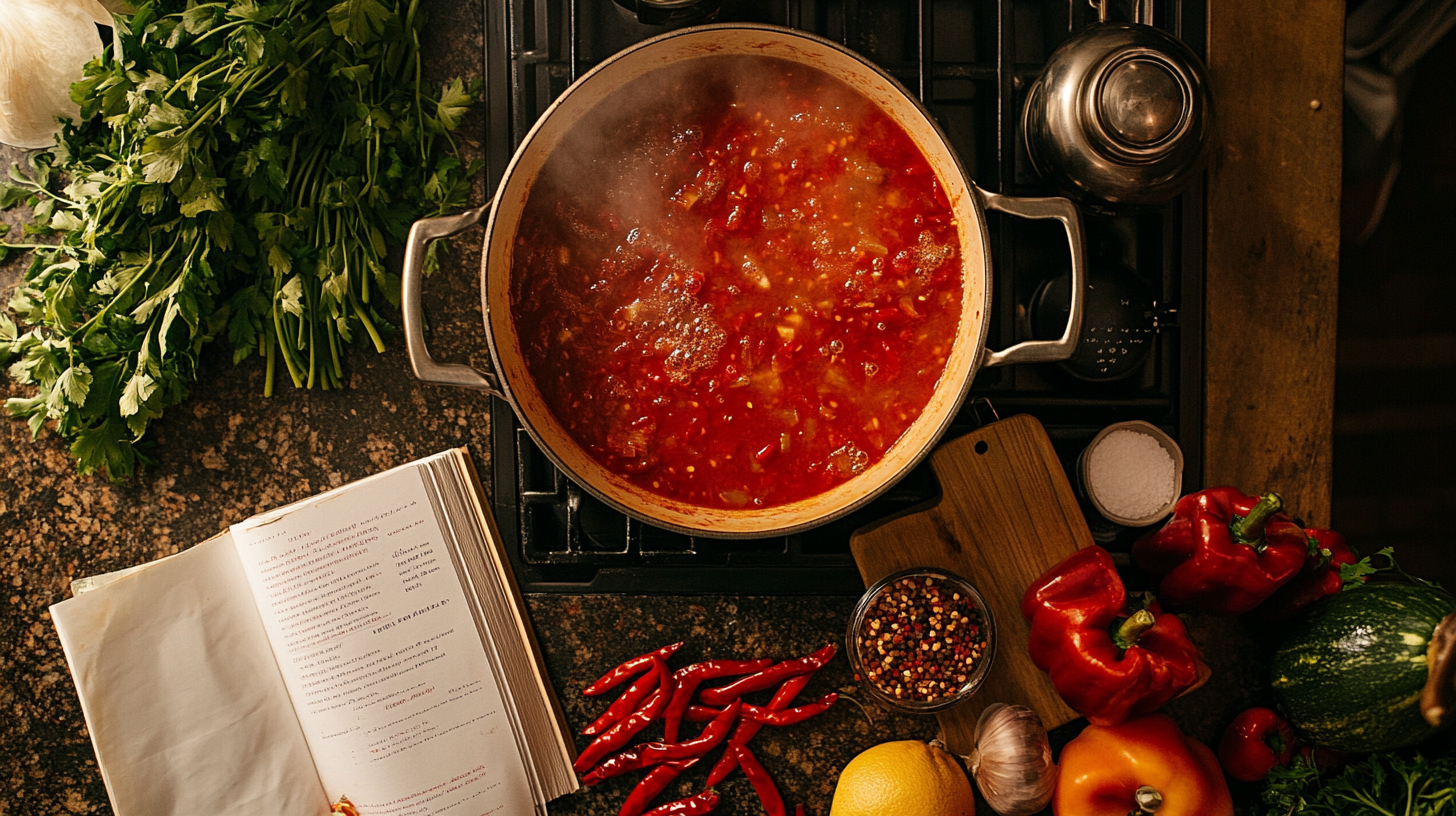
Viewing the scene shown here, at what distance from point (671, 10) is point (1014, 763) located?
5.32 ft

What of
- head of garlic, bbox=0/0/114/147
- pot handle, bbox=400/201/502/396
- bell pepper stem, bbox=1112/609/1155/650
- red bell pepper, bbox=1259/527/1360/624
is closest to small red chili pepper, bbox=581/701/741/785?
bell pepper stem, bbox=1112/609/1155/650

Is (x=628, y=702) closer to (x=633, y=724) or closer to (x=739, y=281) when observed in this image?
(x=633, y=724)

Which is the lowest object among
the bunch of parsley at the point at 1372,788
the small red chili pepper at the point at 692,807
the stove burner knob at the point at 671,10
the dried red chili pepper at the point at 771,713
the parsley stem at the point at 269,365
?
the small red chili pepper at the point at 692,807

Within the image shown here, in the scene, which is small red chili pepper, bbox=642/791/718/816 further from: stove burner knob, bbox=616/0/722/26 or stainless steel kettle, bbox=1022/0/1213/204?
stove burner knob, bbox=616/0/722/26

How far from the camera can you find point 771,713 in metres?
1.78

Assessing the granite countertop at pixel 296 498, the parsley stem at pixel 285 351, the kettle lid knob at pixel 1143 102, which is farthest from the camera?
the granite countertop at pixel 296 498

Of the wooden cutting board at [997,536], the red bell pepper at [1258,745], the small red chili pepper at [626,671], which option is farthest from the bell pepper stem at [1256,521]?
the small red chili pepper at [626,671]

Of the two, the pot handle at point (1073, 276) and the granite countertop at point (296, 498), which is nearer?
the pot handle at point (1073, 276)

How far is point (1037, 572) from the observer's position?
68.4 inches

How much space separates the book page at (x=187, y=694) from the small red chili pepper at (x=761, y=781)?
909mm

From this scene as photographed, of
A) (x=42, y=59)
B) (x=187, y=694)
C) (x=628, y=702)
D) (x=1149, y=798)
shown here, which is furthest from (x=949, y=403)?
(x=42, y=59)

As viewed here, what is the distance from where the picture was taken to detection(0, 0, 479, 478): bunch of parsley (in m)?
1.57

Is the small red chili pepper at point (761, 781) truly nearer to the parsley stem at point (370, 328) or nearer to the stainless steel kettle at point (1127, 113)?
the parsley stem at point (370, 328)

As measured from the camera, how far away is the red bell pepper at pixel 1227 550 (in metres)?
1.56
